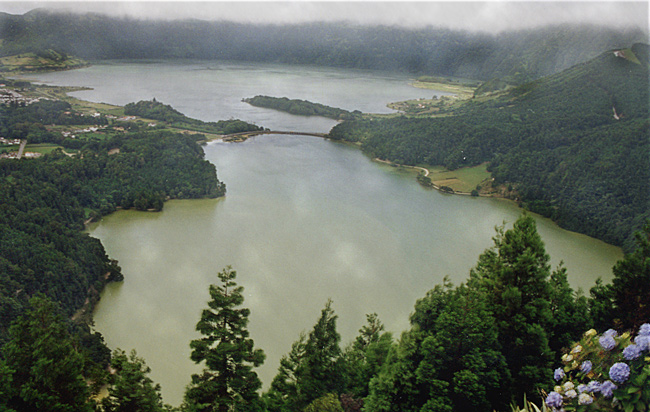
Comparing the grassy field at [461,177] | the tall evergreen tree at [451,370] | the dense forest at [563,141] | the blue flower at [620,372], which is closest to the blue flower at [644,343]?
the blue flower at [620,372]

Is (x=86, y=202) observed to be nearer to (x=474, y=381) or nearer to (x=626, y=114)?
(x=474, y=381)

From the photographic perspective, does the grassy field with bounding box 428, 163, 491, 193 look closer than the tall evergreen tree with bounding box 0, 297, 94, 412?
No

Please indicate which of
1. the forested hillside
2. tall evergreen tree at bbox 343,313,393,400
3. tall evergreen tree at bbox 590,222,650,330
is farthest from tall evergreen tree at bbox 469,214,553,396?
the forested hillside

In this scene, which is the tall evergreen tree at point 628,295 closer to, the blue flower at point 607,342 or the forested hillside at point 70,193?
the blue flower at point 607,342

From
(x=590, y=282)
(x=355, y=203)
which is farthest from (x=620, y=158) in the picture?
(x=355, y=203)

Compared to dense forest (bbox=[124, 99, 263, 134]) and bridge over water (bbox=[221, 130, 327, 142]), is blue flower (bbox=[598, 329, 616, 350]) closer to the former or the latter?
bridge over water (bbox=[221, 130, 327, 142])

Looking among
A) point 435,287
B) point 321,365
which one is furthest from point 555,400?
point 321,365

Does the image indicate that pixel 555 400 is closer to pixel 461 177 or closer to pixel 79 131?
pixel 461 177

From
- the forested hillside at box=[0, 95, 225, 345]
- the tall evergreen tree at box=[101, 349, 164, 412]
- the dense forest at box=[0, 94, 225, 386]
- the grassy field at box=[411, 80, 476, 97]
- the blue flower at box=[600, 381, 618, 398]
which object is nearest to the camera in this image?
the blue flower at box=[600, 381, 618, 398]
